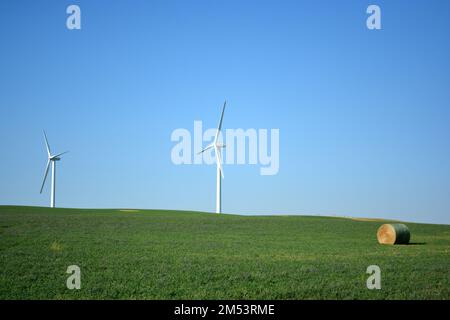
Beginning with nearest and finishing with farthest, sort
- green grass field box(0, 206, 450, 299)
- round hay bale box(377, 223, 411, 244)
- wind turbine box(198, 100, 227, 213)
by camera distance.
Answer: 1. green grass field box(0, 206, 450, 299)
2. round hay bale box(377, 223, 411, 244)
3. wind turbine box(198, 100, 227, 213)

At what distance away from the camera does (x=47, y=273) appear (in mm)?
16406

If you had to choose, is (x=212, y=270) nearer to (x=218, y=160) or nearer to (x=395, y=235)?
(x=395, y=235)

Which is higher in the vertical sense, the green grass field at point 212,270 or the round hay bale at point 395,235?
the green grass field at point 212,270

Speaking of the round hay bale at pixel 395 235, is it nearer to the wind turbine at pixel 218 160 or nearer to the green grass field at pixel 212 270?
the green grass field at pixel 212 270

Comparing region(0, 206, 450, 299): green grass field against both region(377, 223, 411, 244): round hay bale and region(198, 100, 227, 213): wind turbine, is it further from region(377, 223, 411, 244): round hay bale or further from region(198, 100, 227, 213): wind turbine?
region(198, 100, 227, 213): wind turbine

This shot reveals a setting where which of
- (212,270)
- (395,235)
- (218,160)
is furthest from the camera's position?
(218,160)

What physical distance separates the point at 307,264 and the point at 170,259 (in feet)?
18.4

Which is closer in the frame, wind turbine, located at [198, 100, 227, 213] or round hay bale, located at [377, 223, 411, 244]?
round hay bale, located at [377, 223, 411, 244]

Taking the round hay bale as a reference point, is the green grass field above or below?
above

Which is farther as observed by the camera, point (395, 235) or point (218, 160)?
point (218, 160)

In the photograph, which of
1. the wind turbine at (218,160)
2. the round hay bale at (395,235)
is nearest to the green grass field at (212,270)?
the round hay bale at (395,235)

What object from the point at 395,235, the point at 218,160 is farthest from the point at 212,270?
the point at 218,160

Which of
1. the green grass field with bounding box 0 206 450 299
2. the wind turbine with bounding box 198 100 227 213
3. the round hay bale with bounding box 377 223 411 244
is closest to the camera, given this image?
the green grass field with bounding box 0 206 450 299

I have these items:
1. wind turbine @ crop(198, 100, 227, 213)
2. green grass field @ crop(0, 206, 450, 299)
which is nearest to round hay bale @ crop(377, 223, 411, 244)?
green grass field @ crop(0, 206, 450, 299)
